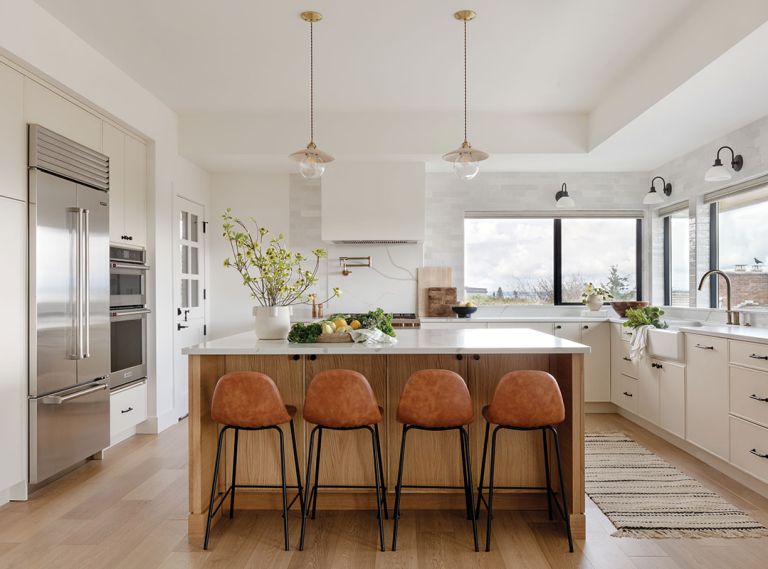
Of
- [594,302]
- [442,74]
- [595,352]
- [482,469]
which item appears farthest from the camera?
[594,302]

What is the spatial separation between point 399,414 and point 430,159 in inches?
129

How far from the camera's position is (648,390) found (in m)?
4.54

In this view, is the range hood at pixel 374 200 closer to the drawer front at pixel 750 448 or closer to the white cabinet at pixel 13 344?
the white cabinet at pixel 13 344

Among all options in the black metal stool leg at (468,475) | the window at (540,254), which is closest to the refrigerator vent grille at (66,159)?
the black metal stool leg at (468,475)

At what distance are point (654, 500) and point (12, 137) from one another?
4173mm

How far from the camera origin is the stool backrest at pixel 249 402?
8.54 ft

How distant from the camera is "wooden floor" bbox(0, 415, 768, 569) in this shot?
2.47 m

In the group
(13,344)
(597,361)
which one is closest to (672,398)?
(597,361)

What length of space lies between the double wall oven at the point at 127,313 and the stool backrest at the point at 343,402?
2170mm

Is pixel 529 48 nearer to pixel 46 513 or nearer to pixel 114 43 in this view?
pixel 114 43

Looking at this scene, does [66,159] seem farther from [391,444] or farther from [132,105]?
[391,444]

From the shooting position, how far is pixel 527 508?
9.95ft

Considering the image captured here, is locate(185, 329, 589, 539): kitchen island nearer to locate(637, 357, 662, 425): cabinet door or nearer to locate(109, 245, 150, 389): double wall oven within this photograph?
locate(109, 245, 150, 389): double wall oven

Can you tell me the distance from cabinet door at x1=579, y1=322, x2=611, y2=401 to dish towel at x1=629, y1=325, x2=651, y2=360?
0.73 metres
